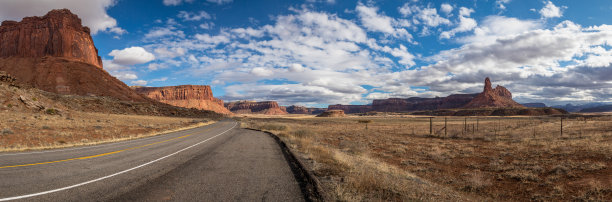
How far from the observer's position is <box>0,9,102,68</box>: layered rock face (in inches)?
3529

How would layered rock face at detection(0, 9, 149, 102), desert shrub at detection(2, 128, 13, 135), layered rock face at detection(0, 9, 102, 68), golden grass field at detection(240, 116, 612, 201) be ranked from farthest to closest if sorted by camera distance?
1. layered rock face at detection(0, 9, 102, 68)
2. layered rock face at detection(0, 9, 149, 102)
3. desert shrub at detection(2, 128, 13, 135)
4. golden grass field at detection(240, 116, 612, 201)

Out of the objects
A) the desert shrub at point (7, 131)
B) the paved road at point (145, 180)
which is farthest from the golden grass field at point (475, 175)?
the desert shrub at point (7, 131)

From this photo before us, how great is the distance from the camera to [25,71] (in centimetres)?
7481

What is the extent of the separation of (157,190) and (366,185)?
191 inches

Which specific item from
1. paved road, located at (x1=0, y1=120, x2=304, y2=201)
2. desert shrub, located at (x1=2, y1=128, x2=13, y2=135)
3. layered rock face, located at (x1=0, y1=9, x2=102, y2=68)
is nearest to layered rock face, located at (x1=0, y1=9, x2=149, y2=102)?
layered rock face, located at (x1=0, y1=9, x2=102, y2=68)

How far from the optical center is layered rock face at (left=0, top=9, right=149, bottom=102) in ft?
241

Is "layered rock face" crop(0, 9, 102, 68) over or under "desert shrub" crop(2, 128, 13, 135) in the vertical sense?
over

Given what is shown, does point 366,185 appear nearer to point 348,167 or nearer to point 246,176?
point 348,167

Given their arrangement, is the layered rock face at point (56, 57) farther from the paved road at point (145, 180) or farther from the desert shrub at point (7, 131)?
the paved road at point (145, 180)

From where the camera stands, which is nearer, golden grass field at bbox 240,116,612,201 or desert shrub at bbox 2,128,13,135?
golden grass field at bbox 240,116,612,201

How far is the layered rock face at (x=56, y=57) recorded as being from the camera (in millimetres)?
73500

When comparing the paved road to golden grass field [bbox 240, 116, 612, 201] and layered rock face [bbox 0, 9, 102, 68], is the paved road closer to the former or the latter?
golden grass field [bbox 240, 116, 612, 201]

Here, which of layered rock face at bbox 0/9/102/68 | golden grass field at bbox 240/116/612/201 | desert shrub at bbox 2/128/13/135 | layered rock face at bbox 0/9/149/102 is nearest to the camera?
golden grass field at bbox 240/116/612/201

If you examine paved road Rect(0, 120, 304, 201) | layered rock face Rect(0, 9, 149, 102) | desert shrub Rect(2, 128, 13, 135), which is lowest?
paved road Rect(0, 120, 304, 201)
